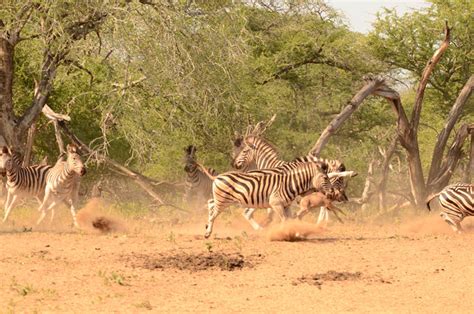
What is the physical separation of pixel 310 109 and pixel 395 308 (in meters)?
18.6

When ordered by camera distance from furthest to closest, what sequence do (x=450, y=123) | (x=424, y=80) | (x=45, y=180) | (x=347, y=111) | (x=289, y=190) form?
(x=450, y=123) → (x=424, y=80) → (x=347, y=111) → (x=45, y=180) → (x=289, y=190)

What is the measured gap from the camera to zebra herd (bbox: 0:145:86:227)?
59.1 ft

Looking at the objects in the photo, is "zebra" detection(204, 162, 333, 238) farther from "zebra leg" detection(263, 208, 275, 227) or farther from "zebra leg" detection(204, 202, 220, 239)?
"zebra leg" detection(263, 208, 275, 227)

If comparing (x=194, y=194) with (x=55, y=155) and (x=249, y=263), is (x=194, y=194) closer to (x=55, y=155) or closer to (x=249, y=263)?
(x=55, y=155)

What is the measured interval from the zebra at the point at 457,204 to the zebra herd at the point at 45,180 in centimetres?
712

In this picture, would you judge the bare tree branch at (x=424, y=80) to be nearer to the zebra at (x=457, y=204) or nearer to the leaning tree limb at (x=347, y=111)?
the leaning tree limb at (x=347, y=111)

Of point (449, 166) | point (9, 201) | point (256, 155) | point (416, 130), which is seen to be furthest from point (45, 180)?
point (449, 166)

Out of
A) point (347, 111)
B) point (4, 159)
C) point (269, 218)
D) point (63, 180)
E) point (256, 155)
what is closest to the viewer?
point (4, 159)

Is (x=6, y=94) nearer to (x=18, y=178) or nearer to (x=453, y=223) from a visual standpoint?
(x=18, y=178)

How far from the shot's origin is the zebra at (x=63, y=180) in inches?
709

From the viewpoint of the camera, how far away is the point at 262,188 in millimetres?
16125

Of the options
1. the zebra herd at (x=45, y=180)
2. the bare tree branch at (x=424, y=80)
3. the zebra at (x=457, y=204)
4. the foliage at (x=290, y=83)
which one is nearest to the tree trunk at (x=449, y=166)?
the bare tree branch at (x=424, y=80)

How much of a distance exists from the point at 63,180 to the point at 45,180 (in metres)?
1.08

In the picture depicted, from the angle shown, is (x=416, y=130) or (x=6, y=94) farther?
(x=416, y=130)
